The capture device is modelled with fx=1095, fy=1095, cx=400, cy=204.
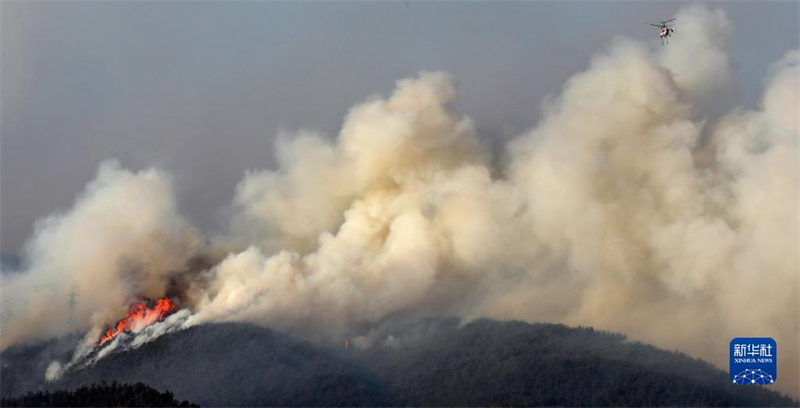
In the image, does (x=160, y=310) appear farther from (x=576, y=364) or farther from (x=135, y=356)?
(x=576, y=364)

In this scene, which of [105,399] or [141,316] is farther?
[141,316]

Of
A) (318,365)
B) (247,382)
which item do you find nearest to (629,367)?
(318,365)

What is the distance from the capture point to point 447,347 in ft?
509

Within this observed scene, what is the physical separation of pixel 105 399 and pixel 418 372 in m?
51.3

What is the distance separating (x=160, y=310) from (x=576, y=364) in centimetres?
5627

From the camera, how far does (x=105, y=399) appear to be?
108 metres

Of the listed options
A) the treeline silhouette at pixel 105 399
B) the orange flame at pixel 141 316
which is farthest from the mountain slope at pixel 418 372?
the treeline silhouette at pixel 105 399

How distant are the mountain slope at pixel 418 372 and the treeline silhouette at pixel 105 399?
71.9 ft

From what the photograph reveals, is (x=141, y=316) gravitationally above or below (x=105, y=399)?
above

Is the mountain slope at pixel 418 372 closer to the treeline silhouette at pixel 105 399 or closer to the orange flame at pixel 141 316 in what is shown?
the orange flame at pixel 141 316

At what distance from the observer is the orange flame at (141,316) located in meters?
148

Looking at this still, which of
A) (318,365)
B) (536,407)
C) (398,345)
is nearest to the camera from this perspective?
(536,407)

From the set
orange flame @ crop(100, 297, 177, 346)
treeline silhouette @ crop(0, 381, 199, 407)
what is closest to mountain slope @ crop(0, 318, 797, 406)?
orange flame @ crop(100, 297, 177, 346)

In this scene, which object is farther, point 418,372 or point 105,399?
point 418,372
